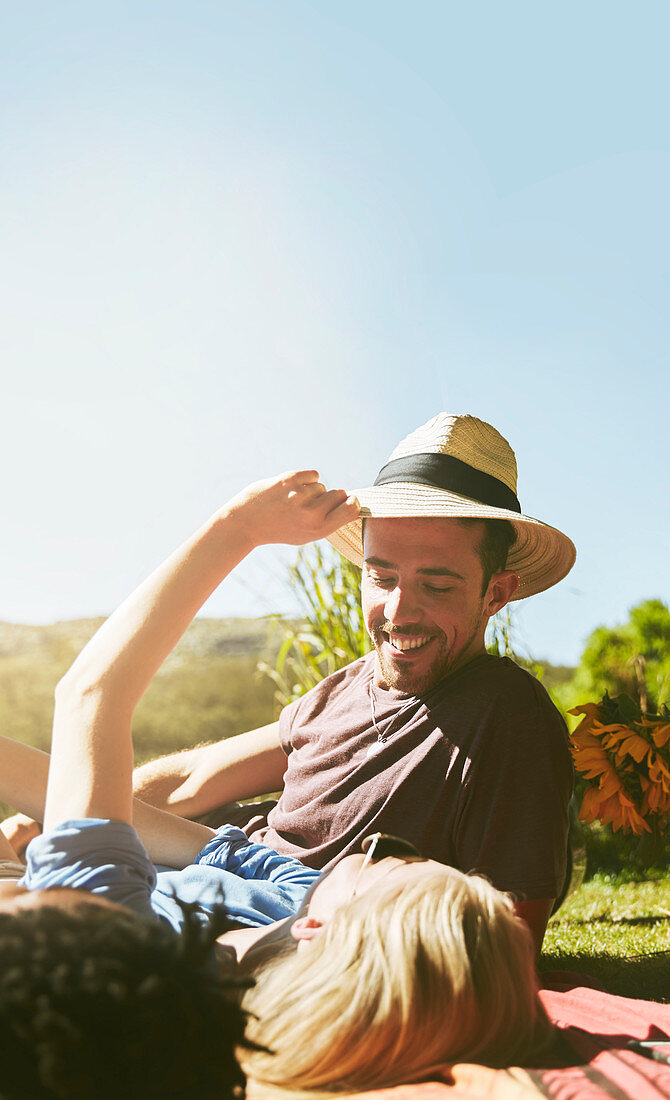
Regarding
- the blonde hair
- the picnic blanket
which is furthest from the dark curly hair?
the picnic blanket

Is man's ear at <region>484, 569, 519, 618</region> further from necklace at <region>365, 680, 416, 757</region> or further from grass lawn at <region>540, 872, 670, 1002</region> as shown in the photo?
grass lawn at <region>540, 872, 670, 1002</region>

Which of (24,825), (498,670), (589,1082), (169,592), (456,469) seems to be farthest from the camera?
(24,825)

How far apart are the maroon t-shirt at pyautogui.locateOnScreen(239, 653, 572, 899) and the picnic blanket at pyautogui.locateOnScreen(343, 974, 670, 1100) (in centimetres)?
27

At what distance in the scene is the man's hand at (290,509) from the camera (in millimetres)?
1350

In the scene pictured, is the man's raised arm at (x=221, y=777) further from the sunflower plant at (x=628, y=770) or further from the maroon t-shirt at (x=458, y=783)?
the sunflower plant at (x=628, y=770)

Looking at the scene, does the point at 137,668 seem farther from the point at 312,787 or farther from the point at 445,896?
the point at 312,787

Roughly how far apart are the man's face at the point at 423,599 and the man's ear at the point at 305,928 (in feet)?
2.35

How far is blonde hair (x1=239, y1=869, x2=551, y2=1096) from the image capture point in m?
1.04

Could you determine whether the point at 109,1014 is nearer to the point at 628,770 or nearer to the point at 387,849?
the point at 387,849

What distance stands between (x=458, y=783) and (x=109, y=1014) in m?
1.07

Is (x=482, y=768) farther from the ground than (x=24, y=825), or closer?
farther from the ground

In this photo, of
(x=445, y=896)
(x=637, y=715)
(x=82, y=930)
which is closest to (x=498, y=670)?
(x=637, y=715)

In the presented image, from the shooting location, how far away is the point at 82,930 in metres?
0.88

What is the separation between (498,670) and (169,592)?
90 cm
